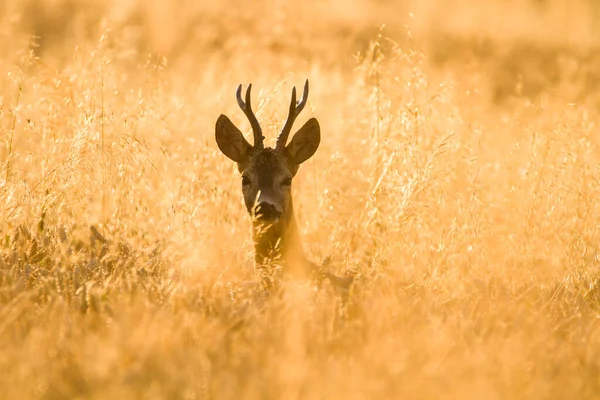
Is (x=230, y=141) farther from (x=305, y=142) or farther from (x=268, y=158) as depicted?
(x=305, y=142)

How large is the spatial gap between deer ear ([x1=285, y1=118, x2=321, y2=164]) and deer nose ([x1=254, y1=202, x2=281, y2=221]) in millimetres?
900

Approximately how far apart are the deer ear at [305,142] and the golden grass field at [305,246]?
0.36 meters

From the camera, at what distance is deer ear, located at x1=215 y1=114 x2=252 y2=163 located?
754 centimetres

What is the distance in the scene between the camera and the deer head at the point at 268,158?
689 centimetres

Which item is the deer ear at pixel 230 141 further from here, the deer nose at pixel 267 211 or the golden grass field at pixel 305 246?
the deer nose at pixel 267 211

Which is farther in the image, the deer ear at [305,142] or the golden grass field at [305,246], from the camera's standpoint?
the deer ear at [305,142]

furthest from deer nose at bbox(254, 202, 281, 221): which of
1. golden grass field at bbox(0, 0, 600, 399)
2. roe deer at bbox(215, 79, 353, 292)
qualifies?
golden grass field at bbox(0, 0, 600, 399)

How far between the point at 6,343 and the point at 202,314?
1.00 m

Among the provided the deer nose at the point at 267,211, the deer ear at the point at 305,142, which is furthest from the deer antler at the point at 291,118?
the deer nose at the point at 267,211

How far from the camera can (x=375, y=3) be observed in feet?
76.9

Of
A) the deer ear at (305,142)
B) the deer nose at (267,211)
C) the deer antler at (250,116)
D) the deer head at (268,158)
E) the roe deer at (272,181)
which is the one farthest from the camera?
the deer ear at (305,142)

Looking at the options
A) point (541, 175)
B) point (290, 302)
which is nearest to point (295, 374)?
point (290, 302)

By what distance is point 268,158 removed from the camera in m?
7.27

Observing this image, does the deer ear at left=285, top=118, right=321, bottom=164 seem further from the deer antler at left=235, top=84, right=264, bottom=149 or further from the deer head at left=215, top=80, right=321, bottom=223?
the deer antler at left=235, top=84, right=264, bottom=149
